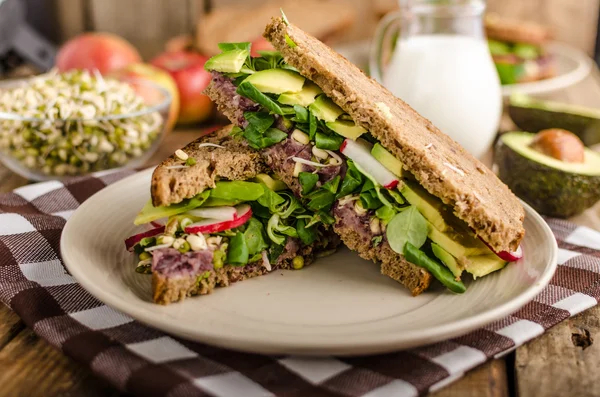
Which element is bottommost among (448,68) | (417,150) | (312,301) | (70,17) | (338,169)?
(70,17)

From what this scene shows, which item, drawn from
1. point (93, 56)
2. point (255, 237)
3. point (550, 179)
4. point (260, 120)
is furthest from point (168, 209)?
point (93, 56)

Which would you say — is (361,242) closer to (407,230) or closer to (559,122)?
(407,230)

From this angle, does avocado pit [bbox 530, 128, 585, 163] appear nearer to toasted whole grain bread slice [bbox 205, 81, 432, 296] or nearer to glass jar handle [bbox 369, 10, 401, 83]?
glass jar handle [bbox 369, 10, 401, 83]

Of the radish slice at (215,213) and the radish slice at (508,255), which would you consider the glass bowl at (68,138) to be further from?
the radish slice at (508,255)

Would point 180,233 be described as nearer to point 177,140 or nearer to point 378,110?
point 378,110

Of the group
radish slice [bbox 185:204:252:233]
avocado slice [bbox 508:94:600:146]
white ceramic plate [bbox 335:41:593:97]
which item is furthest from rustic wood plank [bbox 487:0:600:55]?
radish slice [bbox 185:204:252:233]

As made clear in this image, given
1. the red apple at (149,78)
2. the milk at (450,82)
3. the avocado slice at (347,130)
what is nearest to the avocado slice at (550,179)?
the milk at (450,82)

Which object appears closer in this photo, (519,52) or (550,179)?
(550,179)
